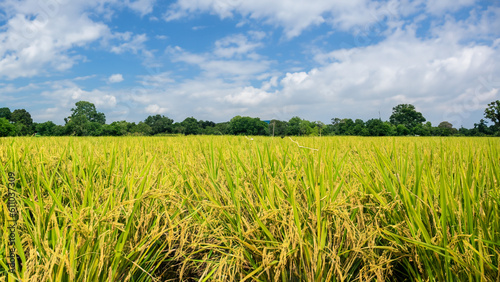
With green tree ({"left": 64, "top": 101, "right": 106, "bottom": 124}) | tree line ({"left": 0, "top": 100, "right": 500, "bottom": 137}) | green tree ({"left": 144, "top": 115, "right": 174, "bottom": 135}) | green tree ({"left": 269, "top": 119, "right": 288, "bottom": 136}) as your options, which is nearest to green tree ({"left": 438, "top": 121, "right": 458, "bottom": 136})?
tree line ({"left": 0, "top": 100, "right": 500, "bottom": 137})

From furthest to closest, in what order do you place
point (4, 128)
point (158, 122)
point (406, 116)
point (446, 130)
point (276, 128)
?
point (406, 116), point (158, 122), point (446, 130), point (4, 128), point (276, 128)

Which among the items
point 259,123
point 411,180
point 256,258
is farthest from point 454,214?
point 259,123

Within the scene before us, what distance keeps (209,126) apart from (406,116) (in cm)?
5087

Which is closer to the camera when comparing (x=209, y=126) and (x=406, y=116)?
(x=209, y=126)

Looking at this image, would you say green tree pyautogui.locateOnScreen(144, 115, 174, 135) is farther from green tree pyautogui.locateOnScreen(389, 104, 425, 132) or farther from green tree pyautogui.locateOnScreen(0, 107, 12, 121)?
green tree pyautogui.locateOnScreen(389, 104, 425, 132)

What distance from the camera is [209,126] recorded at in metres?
37.7

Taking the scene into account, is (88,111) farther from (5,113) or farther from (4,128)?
A: (5,113)

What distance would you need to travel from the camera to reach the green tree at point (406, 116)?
6172cm

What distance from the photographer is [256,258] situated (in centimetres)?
92

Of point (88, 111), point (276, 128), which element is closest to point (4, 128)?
point (88, 111)

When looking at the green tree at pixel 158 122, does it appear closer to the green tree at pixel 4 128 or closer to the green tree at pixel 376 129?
the green tree at pixel 4 128

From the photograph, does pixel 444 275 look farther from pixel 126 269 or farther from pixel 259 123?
pixel 259 123

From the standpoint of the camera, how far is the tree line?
32.3 m

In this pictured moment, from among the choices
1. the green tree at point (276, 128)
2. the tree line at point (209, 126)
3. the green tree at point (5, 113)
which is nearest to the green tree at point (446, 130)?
the tree line at point (209, 126)
